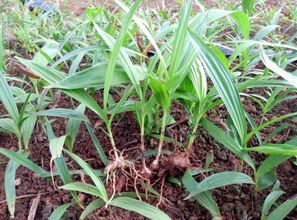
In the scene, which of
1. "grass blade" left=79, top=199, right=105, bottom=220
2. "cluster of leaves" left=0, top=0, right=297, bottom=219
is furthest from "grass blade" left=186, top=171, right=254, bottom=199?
"grass blade" left=79, top=199, right=105, bottom=220

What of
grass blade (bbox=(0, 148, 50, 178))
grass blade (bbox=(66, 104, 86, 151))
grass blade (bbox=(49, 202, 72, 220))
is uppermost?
grass blade (bbox=(66, 104, 86, 151))

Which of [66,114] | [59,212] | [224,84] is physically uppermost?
[224,84]

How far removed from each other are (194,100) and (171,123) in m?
0.12

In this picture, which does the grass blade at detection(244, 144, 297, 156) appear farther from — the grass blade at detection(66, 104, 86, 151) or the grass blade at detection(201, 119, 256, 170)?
the grass blade at detection(66, 104, 86, 151)

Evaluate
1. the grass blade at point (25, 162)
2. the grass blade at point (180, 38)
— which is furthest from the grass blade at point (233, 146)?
the grass blade at point (25, 162)

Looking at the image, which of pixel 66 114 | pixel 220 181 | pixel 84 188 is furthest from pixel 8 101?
pixel 220 181

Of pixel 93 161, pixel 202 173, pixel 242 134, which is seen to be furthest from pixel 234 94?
pixel 93 161

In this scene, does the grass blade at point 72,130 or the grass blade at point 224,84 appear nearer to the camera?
the grass blade at point 224,84

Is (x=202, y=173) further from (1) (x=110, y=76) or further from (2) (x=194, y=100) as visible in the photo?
(1) (x=110, y=76)

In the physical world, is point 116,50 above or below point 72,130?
above

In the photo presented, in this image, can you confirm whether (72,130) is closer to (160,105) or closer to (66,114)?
(66,114)

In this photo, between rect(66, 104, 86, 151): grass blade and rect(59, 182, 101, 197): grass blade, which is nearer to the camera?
rect(59, 182, 101, 197): grass blade

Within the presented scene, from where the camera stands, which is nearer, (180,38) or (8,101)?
(180,38)

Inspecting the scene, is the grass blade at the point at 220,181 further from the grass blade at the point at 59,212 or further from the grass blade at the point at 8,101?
the grass blade at the point at 8,101
